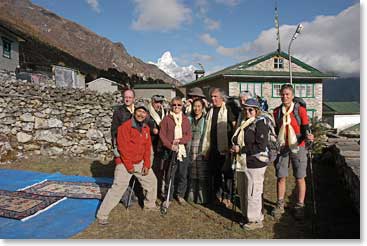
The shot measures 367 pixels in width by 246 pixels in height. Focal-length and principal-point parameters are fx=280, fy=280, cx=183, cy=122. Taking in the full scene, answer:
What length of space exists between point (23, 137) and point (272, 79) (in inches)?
673

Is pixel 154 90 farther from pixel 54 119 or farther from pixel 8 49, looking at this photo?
pixel 54 119

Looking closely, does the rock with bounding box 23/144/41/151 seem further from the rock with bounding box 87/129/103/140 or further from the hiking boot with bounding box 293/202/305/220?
Answer: the hiking boot with bounding box 293/202/305/220

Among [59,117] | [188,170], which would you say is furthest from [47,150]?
[188,170]

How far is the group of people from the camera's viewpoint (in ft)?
11.2

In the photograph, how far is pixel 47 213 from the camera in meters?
3.96

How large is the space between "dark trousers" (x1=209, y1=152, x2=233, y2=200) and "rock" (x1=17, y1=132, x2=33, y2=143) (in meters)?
5.27

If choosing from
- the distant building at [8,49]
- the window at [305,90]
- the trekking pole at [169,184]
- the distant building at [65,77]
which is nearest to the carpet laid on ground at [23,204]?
the trekking pole at [169,184]

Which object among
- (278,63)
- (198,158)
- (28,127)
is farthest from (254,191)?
(278,63)

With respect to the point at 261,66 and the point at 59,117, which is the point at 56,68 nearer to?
the point at 59,117

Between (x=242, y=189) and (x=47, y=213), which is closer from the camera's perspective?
(x=242, y=189)

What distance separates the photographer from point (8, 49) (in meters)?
19.4

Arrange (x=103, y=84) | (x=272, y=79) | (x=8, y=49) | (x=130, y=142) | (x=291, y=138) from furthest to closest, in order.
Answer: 1. (x=103, y=84)
2. (x=272, y=79)
3. (x=8, y=49)
4. (x=130, y=142)
5. (x=291, y=138)

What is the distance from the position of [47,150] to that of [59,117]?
3.02 feet

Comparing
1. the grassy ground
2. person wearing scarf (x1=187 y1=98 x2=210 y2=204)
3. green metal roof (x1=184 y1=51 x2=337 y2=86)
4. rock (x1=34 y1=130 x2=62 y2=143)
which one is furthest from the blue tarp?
green metal roof (x1=184 y1=51 x2=337 y2=86)
